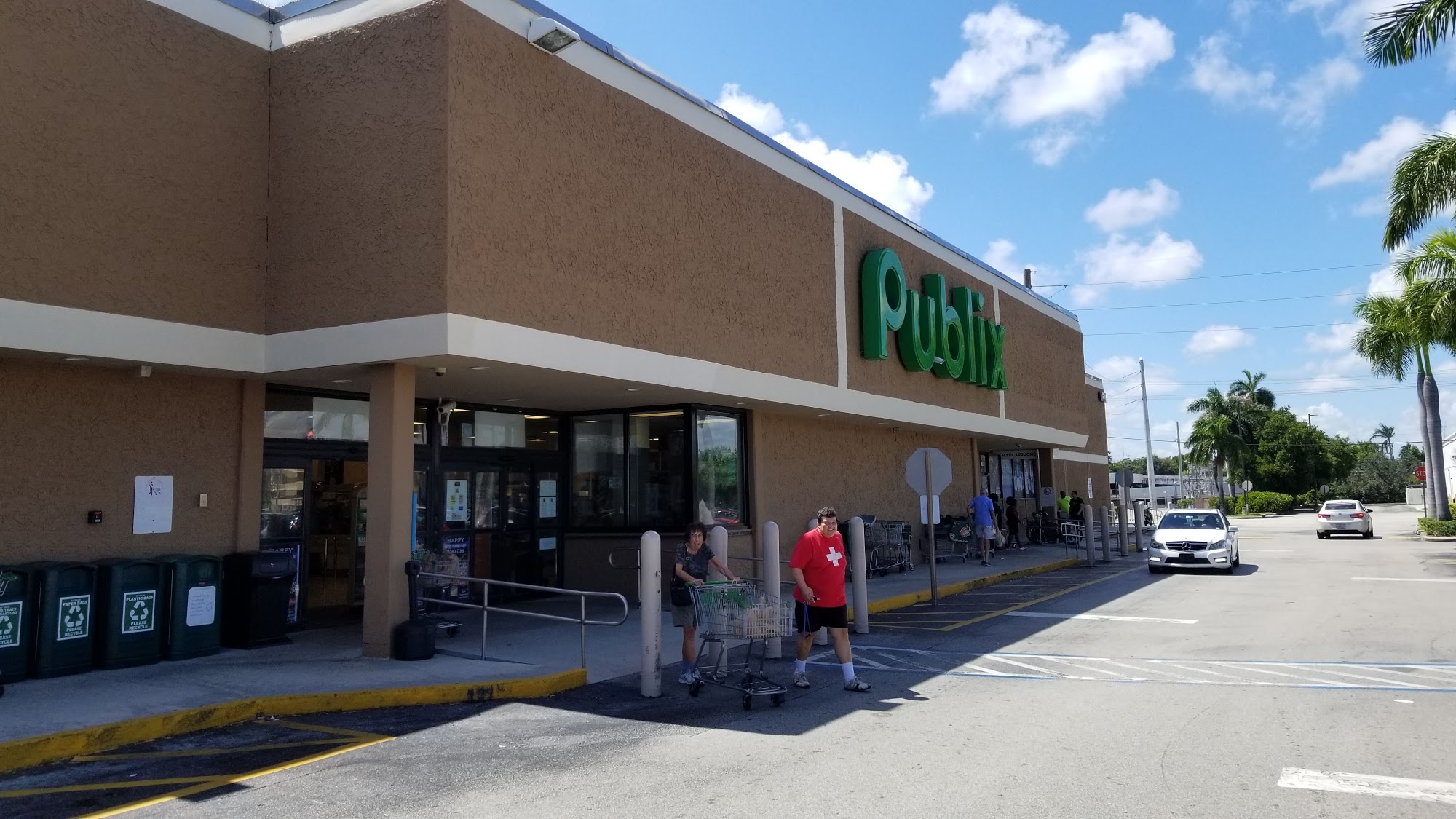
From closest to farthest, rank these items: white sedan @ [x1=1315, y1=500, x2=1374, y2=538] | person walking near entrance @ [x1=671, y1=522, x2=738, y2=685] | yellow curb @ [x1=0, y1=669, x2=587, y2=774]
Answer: yellow curb @ [x1=0, y1=669, x2=587, y2=774], person walking near entrance @ [x1=671, y1=522, x2=738, y2=685], white sedan @ [x1=1315, y1=500, x2=1374, y2=538]

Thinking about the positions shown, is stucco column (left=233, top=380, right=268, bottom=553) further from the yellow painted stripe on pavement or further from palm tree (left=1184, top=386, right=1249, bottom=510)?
palm tree (left=1184, top=386, right=1249, bottom=510)

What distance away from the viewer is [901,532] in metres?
22.2

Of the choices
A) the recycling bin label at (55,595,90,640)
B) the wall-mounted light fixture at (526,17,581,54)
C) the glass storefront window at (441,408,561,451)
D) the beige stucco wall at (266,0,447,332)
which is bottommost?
the recycling bin label at (55,595,90,640)

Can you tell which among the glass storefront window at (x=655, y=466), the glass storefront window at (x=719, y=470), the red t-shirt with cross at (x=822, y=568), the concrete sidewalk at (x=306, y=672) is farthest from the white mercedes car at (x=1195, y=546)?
the red t-shirt with cross at (x=822, y=568)

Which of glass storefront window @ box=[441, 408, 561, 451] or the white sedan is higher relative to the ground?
glass storefront window @ box=[441, 408, 561, 451]

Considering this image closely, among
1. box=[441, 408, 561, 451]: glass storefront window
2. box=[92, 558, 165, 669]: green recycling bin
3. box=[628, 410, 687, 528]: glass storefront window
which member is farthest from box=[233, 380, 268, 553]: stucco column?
box=[628, 410, 687, 528]: glass storefront window

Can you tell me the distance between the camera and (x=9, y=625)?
935cm

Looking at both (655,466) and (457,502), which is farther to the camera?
(655,466)

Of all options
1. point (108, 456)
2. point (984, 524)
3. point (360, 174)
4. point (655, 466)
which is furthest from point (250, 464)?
point (984, 524)

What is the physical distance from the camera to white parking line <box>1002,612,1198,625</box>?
13891 millimetres

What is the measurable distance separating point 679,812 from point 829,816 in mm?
880

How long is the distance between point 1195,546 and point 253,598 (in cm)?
1875

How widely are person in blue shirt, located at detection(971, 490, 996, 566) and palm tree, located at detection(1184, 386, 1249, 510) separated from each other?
56623mm

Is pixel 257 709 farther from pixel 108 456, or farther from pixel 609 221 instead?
pixel 609 221
